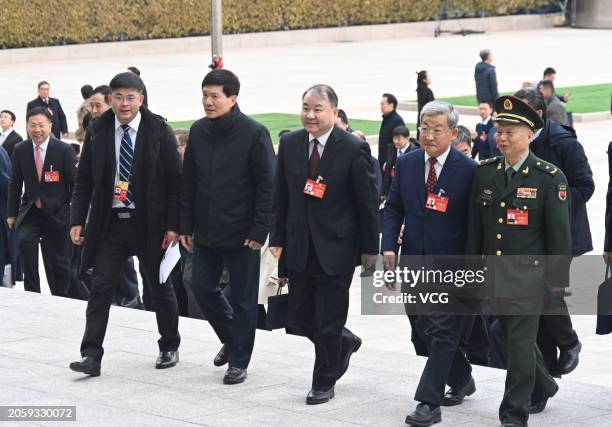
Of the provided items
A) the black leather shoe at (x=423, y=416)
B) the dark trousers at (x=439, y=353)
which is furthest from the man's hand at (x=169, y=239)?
the black leather shoe at (x=423, y=416)

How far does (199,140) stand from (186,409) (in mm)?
1645

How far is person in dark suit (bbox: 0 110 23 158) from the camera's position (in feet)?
52.1

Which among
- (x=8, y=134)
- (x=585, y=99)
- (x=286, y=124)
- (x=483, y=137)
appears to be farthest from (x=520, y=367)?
(x=585, y=99)

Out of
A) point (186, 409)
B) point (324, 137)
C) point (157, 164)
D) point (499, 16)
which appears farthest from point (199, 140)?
point (499, 16)

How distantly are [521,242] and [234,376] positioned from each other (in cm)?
217

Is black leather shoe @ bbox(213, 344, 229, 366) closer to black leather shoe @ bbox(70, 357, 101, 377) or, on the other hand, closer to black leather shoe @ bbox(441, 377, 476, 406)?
black leather shoe @ bbox(70, 357, 101, 377)

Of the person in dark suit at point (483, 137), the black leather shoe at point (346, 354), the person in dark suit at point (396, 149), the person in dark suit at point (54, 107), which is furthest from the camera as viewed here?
the person in dark suit at point (54, 107)

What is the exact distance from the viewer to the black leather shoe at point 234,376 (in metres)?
8.58

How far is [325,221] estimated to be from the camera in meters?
8.00

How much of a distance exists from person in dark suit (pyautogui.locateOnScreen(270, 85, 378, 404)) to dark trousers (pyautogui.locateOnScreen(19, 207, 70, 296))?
15.7 ft

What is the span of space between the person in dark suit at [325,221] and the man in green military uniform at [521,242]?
84 centimetres

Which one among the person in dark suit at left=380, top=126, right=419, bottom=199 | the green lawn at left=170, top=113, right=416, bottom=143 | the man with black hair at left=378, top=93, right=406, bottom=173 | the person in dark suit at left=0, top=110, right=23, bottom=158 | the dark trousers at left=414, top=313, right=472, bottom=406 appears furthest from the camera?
the green lawn at left=170, top=113, right=416, bottom=143

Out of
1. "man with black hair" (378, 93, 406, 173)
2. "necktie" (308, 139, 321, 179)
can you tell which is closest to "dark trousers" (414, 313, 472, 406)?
"necktie" (308, 139, 321, 179)

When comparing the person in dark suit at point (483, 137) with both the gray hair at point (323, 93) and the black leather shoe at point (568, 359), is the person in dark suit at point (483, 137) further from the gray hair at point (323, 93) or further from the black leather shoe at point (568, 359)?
the gray hair at point (323, 93)
